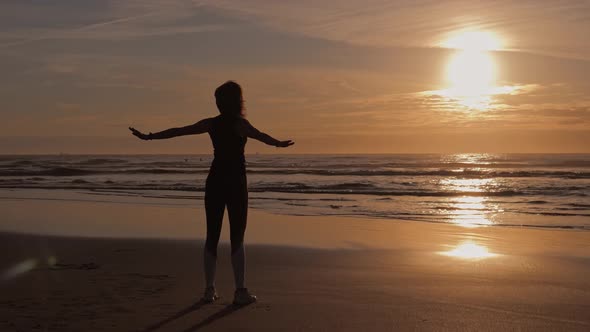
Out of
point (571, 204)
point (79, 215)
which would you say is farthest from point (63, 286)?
point (571, 204)

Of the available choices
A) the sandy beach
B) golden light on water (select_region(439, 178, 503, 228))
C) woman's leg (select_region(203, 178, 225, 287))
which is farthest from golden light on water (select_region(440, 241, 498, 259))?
woman's leg (select_region(203, 178, 225, 287))

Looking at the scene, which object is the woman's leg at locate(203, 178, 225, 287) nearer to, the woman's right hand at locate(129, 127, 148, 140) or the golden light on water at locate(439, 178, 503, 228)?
the woman's right hand at locate(129, 127, 148, 140)

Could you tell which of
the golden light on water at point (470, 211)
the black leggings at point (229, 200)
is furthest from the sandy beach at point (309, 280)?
the golden light on water at point (470, 211)

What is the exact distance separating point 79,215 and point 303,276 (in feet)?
28.6

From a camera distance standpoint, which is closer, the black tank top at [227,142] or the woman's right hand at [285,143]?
the woman's right hand at [285,143]

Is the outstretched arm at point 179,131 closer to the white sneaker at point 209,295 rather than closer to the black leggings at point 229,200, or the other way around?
the black leggings at point 229,200

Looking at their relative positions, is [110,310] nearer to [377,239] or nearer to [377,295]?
[377,295]

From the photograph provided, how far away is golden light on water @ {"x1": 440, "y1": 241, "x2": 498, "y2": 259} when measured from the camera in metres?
8.20

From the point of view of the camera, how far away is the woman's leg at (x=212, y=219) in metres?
5.55

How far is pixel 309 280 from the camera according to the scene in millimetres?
6586

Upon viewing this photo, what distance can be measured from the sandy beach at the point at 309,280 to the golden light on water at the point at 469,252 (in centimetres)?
2

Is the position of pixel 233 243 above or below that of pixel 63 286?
above

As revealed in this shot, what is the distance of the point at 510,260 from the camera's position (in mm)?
7852

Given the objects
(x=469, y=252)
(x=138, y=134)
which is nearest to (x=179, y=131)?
(x=138, y=134)
